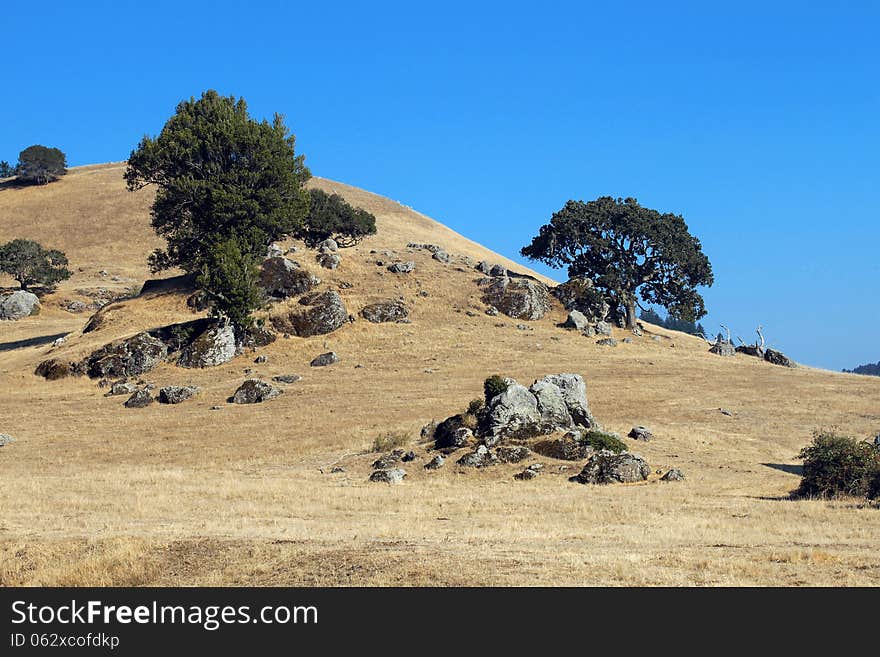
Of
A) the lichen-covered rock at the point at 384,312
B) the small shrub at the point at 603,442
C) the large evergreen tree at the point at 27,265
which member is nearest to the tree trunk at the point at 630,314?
the lichen-covered rock at the point at 384,312

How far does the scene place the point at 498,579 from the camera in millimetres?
17547

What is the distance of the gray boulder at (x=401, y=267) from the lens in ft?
319

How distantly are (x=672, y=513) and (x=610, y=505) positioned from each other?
264 cm

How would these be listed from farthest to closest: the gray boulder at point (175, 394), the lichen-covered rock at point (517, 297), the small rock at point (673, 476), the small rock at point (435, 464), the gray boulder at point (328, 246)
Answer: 1. the gray boulder at point (328, 246)
2. the lichen-covered rock at point (517, 297)
3. the gray boulder at point (175, 394)
4. the small rock at point (435, 464)
5. the small rock at point (673, 476)

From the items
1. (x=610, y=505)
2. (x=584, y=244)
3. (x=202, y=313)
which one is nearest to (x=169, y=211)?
(x=202, y=313)

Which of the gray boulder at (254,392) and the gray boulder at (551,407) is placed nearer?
the gray boulder at (551,407)

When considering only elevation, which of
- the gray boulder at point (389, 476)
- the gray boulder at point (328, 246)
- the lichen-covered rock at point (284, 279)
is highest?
the gray boulder at point (328, 246)

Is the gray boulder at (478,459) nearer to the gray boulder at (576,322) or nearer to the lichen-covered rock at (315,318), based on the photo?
the lichen-covered rock at (315,318)

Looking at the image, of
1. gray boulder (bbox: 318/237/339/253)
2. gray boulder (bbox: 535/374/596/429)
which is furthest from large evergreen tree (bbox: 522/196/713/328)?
gray boulder (bbox: 535/374/596/429)

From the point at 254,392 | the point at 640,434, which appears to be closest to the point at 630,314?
the point at 254,392

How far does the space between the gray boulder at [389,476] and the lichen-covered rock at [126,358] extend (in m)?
38.4

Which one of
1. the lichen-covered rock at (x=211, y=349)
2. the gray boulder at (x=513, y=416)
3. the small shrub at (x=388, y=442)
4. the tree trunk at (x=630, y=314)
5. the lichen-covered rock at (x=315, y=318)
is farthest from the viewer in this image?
the tree trunk at (x=630, y=314)

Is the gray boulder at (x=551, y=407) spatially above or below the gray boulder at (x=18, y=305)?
below
